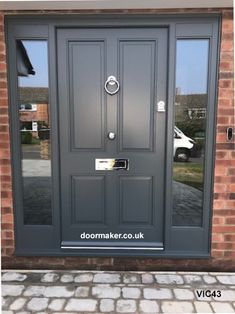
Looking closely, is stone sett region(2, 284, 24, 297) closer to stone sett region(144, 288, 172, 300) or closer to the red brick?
stone sett region(144, 288, 172, 300)

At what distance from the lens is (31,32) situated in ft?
8.44

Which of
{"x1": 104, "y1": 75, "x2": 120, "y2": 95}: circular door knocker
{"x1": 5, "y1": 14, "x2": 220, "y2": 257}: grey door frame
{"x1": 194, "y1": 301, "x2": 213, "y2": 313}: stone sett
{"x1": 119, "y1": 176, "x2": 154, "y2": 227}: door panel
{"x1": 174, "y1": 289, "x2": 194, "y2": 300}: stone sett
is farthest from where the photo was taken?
{"x1": 119, "y1": 176, "x2": 154, "y2": 227}: door panel

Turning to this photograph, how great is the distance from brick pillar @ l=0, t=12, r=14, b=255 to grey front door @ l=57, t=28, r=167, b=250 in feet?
1.61

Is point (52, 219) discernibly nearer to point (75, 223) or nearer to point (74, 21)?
point (75, 223)

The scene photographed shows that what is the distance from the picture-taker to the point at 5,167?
2.71 m

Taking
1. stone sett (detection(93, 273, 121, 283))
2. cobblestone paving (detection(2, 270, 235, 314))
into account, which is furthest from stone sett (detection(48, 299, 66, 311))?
stone sett (detection(93, 273, 121, 283))

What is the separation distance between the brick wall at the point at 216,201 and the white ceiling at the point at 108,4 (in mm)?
71

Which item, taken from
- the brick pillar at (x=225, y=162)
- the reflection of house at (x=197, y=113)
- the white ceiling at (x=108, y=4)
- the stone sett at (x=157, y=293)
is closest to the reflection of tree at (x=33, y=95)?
the white ceiling at (x=108, y=4)

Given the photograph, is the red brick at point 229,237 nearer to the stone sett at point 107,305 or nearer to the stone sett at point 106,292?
the stone sett at point 106,292

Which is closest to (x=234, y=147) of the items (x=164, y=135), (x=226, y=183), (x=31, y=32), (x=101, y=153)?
(x=226, y=183)

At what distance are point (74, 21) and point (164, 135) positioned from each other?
4.23ft

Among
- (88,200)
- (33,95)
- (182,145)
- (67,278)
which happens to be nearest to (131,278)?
(67,278)

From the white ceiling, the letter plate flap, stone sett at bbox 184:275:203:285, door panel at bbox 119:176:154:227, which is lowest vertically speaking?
stone sett at bbox 184:275:203:285

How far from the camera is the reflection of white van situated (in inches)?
106
